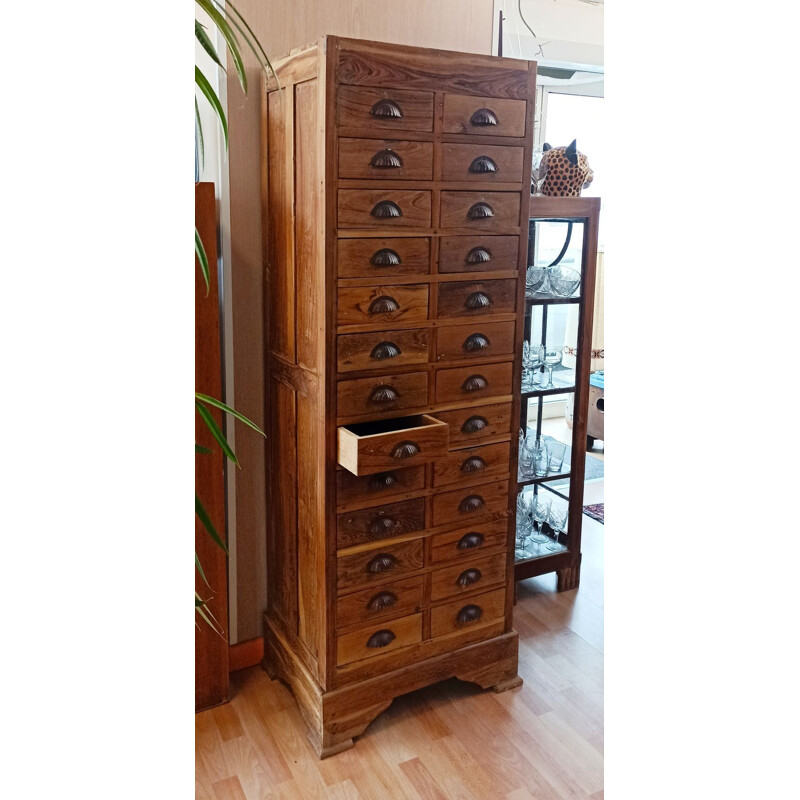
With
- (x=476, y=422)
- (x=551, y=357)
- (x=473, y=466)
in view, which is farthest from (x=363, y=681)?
(x=551, y=357)

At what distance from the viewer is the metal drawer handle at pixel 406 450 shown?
1865 millimetres

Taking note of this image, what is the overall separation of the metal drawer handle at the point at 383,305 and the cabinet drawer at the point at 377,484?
397mm

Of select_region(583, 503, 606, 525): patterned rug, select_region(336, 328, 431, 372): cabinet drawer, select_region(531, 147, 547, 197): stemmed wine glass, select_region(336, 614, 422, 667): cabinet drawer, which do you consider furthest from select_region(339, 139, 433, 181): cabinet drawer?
select_region(583, 503, 606, 525): patterned rug

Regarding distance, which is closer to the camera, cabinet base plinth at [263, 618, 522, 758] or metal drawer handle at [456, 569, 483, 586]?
cabinet base plinth at [263, 618, 522, 758]

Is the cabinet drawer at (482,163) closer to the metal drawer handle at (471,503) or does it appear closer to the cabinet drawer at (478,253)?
the cabinet drawer at (478,253)

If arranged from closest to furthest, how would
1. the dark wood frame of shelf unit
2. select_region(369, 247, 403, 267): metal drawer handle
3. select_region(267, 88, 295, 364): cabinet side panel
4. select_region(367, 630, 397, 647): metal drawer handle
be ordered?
select_region(369, 247, 403, 267): metal drawer handle, select_region(267, 88, 295, 364): cabinet side panel, select_region(367, 630, 397, 647): metal drawer handle, the dark wood frame of shelf unit

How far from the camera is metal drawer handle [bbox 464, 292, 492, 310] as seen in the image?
2014 mm

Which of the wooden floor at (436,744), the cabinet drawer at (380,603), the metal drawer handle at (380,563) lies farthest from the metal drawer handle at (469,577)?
the wooden floor at (436,744)

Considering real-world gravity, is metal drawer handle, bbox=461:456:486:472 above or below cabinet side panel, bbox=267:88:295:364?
below

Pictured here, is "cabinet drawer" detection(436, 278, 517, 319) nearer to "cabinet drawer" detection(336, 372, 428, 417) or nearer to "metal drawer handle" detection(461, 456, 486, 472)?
"cabinet drawer" detection(336, 372, 428, 417)

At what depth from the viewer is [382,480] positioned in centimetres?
198

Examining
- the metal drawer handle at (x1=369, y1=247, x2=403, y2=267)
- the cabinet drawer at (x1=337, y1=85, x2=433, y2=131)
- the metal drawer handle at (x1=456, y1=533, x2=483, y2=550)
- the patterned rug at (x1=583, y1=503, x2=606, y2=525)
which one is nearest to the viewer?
the cabinet drawer at (x1=337, y1=85, x2=433, y2=131)

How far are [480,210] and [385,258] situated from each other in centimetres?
30
